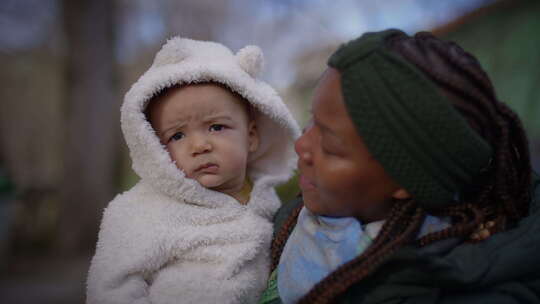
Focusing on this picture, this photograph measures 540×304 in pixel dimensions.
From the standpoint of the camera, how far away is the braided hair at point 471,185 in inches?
42.8

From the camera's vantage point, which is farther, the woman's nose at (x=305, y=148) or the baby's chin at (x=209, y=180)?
the baby's chin at (x=209, y=180)

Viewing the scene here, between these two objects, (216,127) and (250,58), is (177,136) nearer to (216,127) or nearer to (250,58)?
(216,127)

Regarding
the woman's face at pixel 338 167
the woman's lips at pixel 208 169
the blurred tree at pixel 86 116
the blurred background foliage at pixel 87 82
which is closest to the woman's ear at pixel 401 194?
the woman's face at pixel 338 167

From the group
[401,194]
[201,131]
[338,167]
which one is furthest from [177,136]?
[401,194]

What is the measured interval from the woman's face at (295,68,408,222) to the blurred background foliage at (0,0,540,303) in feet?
10.4

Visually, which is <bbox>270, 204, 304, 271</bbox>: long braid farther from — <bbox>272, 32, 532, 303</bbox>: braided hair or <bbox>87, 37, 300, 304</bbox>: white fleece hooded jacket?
<bbox>272, 32, 532, 303</bbox>: braided hair

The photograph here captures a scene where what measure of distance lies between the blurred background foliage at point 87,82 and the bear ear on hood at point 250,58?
288cm

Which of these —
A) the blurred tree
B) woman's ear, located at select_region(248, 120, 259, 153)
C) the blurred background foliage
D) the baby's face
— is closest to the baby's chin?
the baby's face

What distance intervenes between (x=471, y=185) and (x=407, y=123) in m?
0.33

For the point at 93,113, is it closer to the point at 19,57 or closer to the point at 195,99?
the point at 19,57

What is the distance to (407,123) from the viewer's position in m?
1.05

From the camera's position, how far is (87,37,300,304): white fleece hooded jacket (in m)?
1.40

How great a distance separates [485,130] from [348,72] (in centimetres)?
40

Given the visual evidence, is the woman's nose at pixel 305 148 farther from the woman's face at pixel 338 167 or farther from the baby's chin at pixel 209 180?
the baby's chin at pixel 209 180
